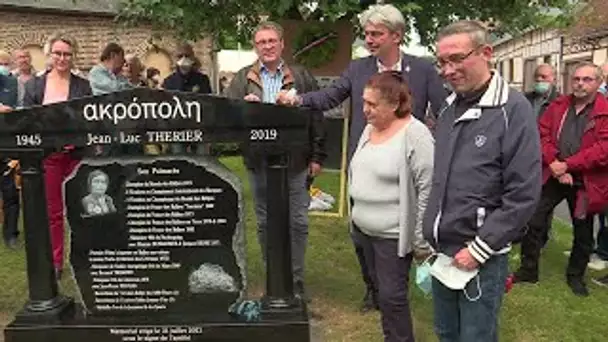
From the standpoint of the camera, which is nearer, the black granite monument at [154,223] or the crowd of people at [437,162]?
the crowd of people at [437,162]

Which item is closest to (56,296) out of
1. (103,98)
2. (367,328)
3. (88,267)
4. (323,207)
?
(88,267)

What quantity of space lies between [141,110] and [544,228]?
3639mm

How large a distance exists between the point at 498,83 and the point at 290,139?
1282 mm

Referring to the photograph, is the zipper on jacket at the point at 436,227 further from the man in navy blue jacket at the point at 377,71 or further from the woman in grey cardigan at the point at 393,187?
the man in navy blue jacket at the point at 377,71

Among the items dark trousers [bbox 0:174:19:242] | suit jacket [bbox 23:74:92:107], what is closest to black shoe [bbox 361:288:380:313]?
suit jacket [bbox 23:74:92:107]

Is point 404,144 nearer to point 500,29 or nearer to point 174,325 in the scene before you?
point 174,325

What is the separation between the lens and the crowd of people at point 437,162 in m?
2.61

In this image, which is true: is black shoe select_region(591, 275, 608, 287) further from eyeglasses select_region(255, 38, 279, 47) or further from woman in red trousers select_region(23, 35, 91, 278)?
woman in red trousers select_region(23, 35, 91, 278)

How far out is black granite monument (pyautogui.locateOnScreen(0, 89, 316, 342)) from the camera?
3.55 m

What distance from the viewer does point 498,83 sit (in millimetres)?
2660

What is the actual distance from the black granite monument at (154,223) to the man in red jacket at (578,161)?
2.51 m

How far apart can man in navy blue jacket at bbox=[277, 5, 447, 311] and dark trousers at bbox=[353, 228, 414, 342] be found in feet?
1.15

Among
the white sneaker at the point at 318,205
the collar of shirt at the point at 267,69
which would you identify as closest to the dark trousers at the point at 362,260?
the collar of shirt at the point at 267,69

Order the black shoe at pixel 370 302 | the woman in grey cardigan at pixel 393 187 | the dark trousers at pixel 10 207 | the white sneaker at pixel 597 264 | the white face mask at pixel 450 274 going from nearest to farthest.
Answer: the white face mask at pixel 450 274 < the woman in grey cardigan at pixel 393 187 < the black shoe at pixel 370 302 < the white sneaker at pixel 597 264 < the dark trousers at pixel 10 207
